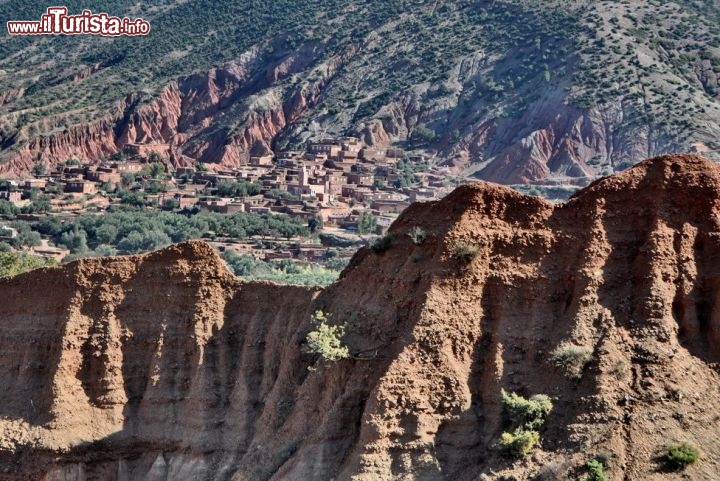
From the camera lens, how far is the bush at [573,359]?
976 inches

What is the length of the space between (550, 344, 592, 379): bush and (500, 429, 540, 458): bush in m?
1.48

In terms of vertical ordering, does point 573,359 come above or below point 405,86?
below

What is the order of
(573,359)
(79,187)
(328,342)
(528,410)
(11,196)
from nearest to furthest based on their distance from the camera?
(528,410)
(573,359)
(328,342)
(11,196)
(79,187)

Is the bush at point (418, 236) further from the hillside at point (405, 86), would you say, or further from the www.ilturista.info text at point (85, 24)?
the www.ilturista.info text at point (85, 24)

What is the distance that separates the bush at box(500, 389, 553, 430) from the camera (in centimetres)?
2445

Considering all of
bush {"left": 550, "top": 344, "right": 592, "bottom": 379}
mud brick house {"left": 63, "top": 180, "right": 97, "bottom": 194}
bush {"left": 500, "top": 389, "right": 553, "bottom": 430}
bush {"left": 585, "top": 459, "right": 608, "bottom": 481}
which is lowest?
bush {"left": 585, "top": 459, "right": 608, "bottom": 481}

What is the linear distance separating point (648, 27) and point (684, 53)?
22.8 ft

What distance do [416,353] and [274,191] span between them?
9426 centimetres

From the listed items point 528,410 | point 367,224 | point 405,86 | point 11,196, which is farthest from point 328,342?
point 405,86

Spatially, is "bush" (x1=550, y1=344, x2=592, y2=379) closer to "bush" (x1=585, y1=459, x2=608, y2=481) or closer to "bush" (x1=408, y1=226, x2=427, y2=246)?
"bush" (x1=585, y1=459, x2=608, y2=481)

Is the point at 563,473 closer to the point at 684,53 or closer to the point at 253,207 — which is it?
the point at 253,207

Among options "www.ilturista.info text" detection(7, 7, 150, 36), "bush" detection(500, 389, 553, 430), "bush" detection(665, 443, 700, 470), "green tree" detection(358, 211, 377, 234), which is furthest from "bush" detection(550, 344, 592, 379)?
"www.ilturista.info text" detection(7, 7, 150, 36)

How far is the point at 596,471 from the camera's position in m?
23.0

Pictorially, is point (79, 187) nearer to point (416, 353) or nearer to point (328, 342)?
point (328, 342)
